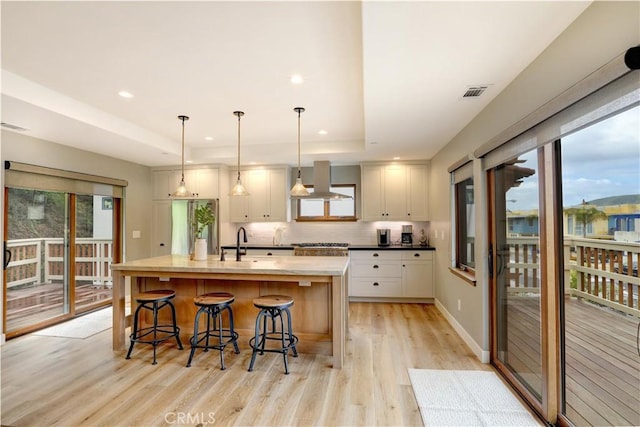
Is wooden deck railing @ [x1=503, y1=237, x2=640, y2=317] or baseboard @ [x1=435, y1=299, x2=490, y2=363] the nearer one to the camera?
wooden deck railing @ [x1=503, y1=237, x2=640, y2=317]

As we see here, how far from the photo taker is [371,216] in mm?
5652

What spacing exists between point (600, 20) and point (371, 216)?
14.0 ft

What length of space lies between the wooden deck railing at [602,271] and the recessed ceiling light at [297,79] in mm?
2236

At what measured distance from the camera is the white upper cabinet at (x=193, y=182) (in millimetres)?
5758

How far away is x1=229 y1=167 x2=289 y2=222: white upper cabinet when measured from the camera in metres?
5.84

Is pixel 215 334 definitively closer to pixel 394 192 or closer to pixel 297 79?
pixel 297 79

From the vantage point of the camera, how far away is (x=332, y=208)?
241 inches

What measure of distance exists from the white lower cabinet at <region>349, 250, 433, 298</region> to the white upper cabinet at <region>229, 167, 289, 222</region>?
5.14 feet

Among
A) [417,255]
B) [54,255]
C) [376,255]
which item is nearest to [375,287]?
[376,255]

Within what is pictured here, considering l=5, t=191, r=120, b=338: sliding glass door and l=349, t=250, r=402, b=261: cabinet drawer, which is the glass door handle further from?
l=349, t=250, r=402, b=261: cabinet drawer

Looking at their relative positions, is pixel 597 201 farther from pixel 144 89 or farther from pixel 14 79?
pixel 14 79

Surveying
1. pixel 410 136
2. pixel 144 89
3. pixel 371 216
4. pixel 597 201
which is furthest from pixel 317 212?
pixel 597 201

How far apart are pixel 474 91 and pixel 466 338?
259 cm

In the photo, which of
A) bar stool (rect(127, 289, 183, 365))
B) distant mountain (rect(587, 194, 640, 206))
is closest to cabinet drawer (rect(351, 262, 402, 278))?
bar stool (rect(127, 289, 183, 365))
